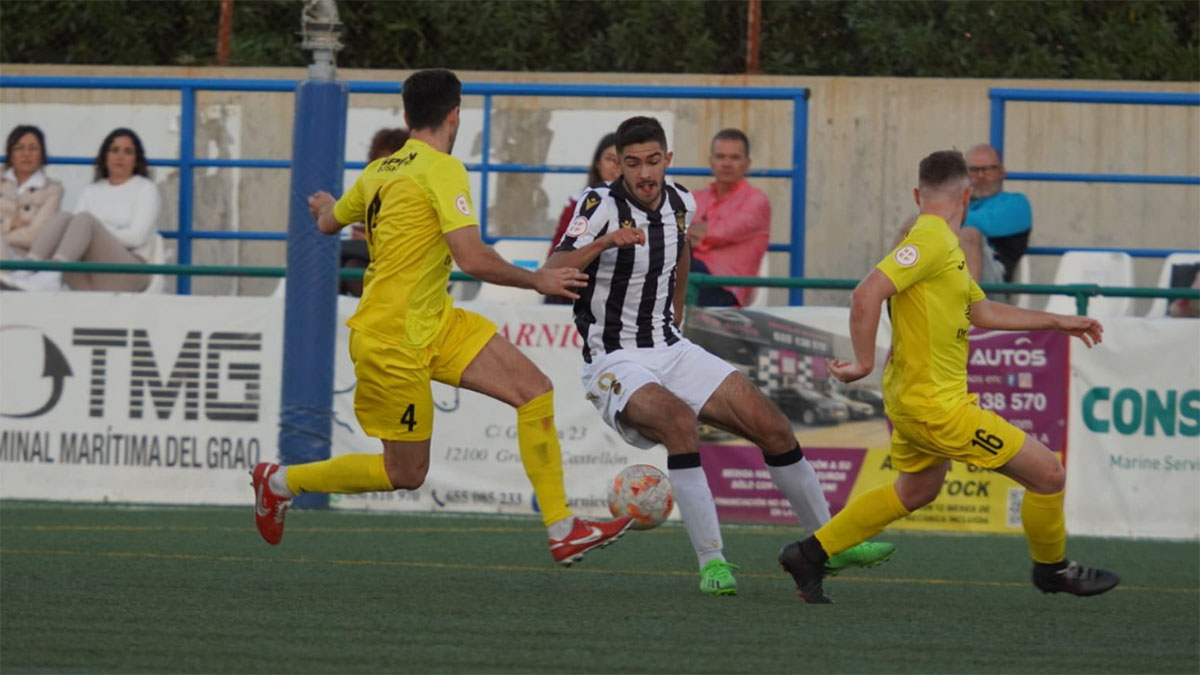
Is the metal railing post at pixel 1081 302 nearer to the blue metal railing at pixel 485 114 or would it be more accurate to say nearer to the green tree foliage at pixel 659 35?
the blue metal railing at pixel 485 114

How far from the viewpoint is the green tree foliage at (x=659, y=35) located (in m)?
16.3

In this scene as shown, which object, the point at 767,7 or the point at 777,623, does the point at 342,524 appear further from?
the point at 767,7

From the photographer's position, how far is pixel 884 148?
602 inches

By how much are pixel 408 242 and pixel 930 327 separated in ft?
6.65

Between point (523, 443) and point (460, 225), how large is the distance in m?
1.04

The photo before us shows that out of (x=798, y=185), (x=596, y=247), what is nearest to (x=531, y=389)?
(x=596, y=247)

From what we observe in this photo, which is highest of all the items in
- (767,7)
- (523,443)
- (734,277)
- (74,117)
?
(767,7)

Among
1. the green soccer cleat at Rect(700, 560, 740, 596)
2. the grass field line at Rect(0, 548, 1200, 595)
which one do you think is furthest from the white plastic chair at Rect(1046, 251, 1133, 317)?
the green soccer cleat at Rect(700, 560, 740, 596)

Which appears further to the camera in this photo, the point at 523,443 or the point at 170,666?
the point at 523,443

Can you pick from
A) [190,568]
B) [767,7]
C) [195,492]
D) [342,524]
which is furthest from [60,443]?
[767,7]

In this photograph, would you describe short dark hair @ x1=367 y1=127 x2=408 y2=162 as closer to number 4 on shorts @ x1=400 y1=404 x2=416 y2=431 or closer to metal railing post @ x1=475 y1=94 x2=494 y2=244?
metal railing post @ x1=475 y1=94 x2=494 y2=244

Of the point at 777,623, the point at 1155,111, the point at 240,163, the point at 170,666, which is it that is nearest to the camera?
the point at 170,666

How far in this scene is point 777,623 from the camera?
22.2ft

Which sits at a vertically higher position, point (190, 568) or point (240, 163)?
point (240, 163)
